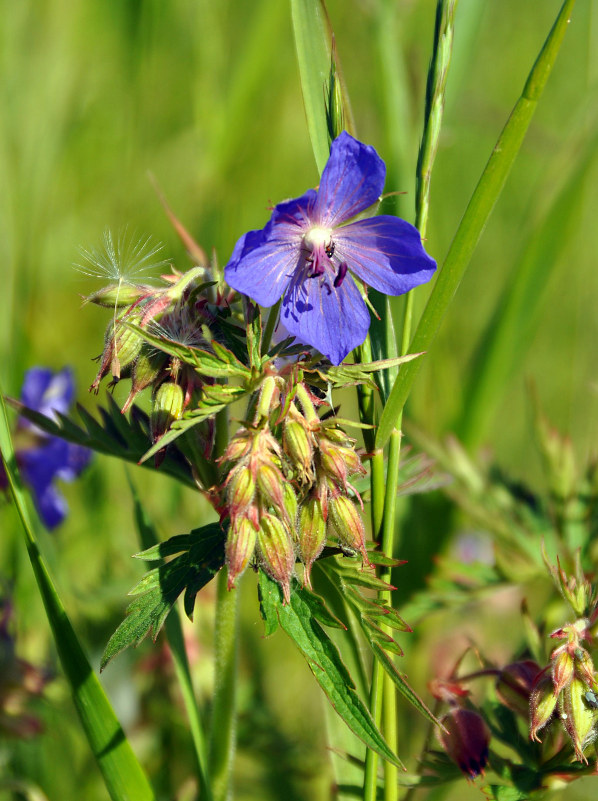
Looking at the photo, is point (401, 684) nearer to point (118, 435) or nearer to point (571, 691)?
point (571, 691)

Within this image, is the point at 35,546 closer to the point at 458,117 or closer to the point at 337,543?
the point at 337,543

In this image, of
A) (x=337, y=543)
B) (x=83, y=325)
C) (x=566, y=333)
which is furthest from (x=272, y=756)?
(x=566, y=333)

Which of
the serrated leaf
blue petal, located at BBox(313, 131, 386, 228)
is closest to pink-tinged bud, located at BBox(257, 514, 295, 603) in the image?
the serrated leaf

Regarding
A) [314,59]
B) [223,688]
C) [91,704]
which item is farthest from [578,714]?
[314,59]

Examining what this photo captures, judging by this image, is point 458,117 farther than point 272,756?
Yes

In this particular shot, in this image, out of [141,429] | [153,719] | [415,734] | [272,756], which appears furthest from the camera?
[415,734]

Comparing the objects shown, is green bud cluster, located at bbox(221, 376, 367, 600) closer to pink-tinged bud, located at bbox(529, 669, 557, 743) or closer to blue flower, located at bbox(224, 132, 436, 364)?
blue flower, located at bbox(224, 132, 436, 364)

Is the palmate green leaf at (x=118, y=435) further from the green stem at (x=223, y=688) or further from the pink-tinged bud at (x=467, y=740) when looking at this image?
the pink-tinged bud at (x=467, y=740)
